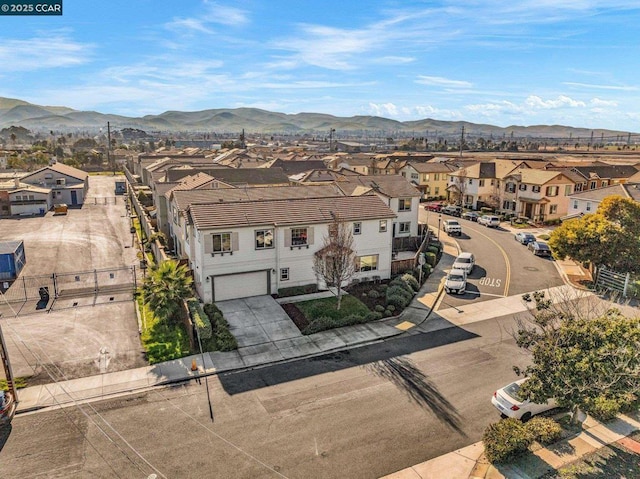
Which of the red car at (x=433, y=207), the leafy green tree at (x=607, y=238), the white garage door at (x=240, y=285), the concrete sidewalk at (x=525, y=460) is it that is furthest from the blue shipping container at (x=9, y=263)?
the red car at (x=433, y=207)

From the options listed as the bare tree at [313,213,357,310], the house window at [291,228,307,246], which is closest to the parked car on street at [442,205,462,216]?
the bare tree at [313,213,357,310]

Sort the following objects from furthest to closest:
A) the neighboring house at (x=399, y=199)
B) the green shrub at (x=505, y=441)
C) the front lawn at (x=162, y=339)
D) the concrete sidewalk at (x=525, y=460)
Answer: the neighboring house at (x=399, y=199), the front lawn at (x=162, y=339), the green shrub at (x=505, y=441), the concrete sidewalk at (x=525, y=460)

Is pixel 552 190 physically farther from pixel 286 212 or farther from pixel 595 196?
pixel 286 212

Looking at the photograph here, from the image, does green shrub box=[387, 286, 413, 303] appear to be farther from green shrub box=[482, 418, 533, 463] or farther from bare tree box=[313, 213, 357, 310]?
green shrub box=[482, 418, 533, 463]

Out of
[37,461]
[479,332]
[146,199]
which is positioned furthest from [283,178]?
[37,461]

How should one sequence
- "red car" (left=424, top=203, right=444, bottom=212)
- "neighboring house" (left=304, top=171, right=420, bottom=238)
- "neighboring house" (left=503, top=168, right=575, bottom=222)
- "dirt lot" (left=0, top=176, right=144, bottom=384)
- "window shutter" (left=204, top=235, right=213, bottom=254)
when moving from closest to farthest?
1. "dirt lot" (left=0, top=176, right=144, bottom=384)
2. "window shutter" (left=204, top=235, right=213, bottom=254)
3. "neighboring house" (left=304, top=171, right=420, bottom=238)
4. "neighboring house" (left=503, top=168, right=575, bottom=222)
5. "red car" (left=424, top=203, right=444, bottom=212)

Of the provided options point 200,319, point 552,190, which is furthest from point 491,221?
point 200,319

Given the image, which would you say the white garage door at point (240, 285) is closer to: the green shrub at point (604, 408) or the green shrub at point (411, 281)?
the green shrub at point (411, 281)
